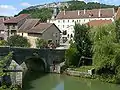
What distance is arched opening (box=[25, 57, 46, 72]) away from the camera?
133ft

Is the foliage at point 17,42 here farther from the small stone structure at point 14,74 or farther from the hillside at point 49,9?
the hillside at point 49,9

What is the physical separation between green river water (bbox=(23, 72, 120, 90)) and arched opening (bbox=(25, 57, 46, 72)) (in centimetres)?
350

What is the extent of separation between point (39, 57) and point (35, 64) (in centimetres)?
348

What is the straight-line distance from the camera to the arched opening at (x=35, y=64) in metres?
40.4

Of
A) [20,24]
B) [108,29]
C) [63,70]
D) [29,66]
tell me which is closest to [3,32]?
[20,24]

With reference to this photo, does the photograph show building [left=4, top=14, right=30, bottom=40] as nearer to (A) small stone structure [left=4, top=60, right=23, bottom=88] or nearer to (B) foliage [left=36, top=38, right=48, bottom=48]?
(B) foliage [left=36, top=38, right=48, bottom=48]

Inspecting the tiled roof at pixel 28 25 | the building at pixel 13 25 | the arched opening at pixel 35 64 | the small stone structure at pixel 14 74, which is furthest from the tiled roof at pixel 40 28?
the small stone structure at pixel 14 74

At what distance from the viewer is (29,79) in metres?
34.2

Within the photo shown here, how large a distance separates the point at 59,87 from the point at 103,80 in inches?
198

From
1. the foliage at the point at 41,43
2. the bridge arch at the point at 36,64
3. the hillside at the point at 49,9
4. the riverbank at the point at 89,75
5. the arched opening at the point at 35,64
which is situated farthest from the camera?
the hillside at the point at 49,9

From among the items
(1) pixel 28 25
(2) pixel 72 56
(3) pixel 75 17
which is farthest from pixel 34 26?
(3) pixel 75 17

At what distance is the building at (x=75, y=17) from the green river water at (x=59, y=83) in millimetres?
33064

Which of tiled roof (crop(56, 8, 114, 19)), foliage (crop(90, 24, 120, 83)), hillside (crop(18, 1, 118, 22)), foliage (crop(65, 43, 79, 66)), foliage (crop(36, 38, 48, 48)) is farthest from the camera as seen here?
hillside (crop(18, 1, 118, 22))

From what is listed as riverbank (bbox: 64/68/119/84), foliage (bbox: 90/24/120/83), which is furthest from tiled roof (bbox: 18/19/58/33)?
foliage (bbox: 90/24/120/83)
